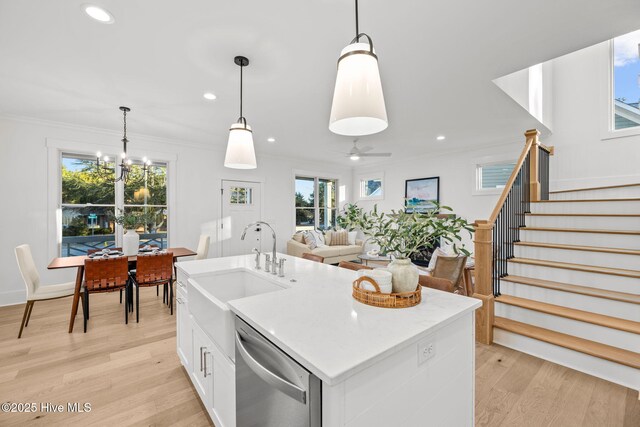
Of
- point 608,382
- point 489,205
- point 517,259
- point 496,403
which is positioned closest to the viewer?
point 496,403

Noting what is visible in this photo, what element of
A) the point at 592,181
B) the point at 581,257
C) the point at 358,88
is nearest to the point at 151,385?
the point at 358,88

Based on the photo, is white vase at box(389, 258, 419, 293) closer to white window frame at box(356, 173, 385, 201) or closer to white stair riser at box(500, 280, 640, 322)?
white stair riser at box(500, 280, 640, 322)

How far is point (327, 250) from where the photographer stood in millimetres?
6422

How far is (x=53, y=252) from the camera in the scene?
410 cm

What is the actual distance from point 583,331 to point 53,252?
21.3 feet

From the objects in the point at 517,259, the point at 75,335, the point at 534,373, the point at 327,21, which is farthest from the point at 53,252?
the point at 517,259

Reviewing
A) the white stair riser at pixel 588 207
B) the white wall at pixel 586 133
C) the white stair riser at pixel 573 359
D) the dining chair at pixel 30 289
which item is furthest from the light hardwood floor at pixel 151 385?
the white wall at pixel 586 133

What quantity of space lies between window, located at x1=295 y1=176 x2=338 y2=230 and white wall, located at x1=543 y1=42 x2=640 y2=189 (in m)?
4.83

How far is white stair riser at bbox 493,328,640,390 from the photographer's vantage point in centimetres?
208

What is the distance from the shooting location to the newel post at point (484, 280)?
2.74 meters

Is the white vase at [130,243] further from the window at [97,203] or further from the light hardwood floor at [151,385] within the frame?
the light hardwood floor at [151,385]

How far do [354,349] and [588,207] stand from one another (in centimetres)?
428

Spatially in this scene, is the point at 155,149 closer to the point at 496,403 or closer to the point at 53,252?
the point at 53,252

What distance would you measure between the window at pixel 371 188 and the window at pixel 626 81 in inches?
175
